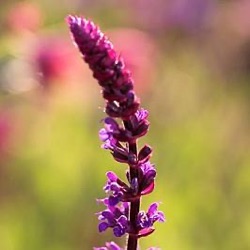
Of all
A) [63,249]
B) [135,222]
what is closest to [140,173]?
[135,222]

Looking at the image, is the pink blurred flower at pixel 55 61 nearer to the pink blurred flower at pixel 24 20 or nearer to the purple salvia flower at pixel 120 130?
the pink blurred flower at pixel 24 20

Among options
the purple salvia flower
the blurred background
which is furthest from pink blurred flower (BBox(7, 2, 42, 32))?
the purple salvia flower

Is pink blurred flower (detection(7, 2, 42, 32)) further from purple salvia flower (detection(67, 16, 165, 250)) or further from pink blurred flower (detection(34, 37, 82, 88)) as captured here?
purple salvia flower (detection(67, 16, 165, 250))

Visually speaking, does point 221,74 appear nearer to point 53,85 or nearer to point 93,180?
point 93,180

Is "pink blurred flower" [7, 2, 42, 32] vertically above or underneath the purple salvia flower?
above

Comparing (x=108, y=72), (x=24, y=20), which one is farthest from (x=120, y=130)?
(x=24, y=20)

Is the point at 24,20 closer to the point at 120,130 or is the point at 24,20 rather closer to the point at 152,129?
the point at 152,129

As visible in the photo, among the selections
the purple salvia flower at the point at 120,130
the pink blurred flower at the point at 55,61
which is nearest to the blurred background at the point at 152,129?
the pink blurred flower at the point at 55,61
